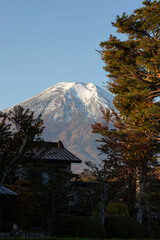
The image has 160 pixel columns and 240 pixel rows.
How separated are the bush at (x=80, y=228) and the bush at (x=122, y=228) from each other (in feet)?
5.99

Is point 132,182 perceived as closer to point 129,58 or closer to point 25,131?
point 129,58

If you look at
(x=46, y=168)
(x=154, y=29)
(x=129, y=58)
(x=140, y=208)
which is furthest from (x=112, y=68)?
(x=140, y=208)

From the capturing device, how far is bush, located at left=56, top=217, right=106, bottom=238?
83.0ft

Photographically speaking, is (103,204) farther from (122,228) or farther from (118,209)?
(118,209)

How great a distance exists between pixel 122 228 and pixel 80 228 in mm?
4155

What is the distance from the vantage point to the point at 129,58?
80.8 feet

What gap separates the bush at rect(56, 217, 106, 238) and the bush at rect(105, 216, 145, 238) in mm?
1825

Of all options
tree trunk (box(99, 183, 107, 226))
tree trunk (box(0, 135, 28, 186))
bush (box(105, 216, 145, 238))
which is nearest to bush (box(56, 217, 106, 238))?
tree trunk (box(99, 183, 107, 226))

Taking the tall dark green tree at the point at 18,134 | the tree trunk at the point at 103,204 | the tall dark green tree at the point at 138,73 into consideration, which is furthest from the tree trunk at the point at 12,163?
the tree trunk at the point at 103,204

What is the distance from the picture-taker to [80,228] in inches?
1000

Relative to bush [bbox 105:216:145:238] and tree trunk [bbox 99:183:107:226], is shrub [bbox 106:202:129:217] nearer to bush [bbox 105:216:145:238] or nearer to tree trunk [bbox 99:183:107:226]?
bush [bbox 105:216:145:238]

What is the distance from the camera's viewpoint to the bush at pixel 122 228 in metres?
28.1

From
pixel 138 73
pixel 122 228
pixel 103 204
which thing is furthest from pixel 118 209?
pixel 138 73

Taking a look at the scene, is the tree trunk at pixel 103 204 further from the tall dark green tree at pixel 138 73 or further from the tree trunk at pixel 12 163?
the tree trunk at pixel 12 163
